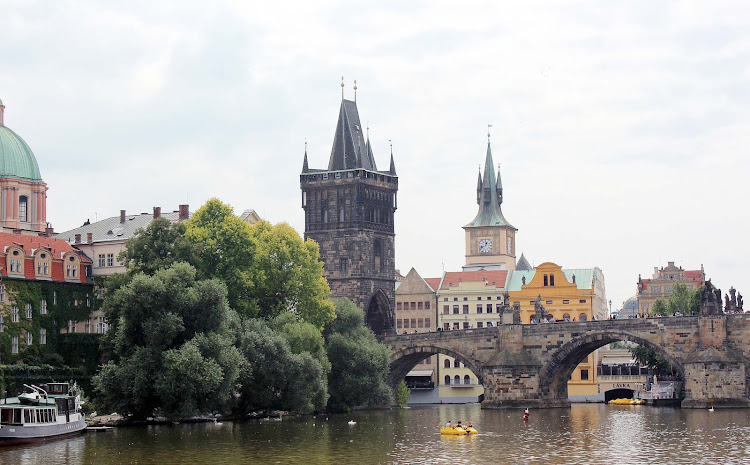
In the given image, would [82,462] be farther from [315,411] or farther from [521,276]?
[521,276]

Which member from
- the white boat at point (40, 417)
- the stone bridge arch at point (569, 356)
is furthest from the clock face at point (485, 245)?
the white boat at point (40, 417)

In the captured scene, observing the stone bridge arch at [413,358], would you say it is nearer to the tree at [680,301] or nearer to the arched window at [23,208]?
the tree at [680,301]

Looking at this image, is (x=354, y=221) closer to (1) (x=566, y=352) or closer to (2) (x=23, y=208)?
(2) (x=23, y=208)

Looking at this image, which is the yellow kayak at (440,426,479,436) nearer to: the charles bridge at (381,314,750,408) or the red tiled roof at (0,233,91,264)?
the charles bridge at (381,314,750,408)

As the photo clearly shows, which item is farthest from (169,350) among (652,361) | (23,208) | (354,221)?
(652,361)

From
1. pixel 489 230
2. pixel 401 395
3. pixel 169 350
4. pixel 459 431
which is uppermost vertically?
pixel 489 230

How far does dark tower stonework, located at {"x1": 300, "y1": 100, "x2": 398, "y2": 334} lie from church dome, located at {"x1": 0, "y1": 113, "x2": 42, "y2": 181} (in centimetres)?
2733

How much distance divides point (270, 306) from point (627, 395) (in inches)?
1998

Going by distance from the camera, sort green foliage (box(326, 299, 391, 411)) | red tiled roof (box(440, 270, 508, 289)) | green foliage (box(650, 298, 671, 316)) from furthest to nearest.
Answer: red tiled roof (box(440, 270, 508, 289)) < green foliage (box(650, 298, 671, 316)) < green foliage (box(326, 299, 391, 411))

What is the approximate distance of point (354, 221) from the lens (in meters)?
130

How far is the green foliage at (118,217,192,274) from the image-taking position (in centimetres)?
8888

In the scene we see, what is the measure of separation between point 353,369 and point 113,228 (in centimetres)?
2442

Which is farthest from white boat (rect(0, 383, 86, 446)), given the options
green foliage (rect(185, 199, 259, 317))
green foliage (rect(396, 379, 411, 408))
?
green foliage (rect(396, 379, 411, 408))

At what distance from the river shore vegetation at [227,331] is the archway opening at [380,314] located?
77.8 ft
